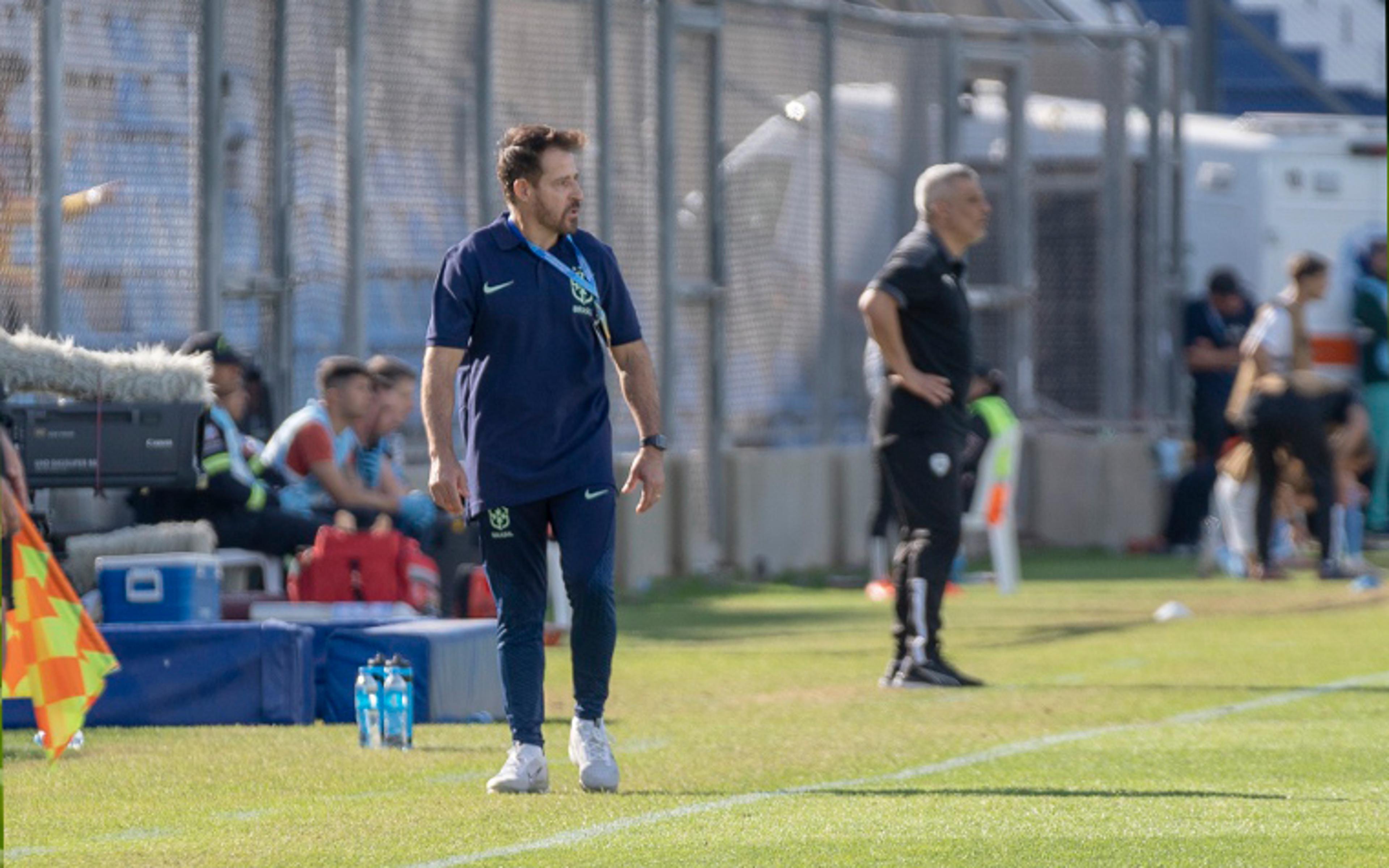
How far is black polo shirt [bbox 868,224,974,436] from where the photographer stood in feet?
37.8

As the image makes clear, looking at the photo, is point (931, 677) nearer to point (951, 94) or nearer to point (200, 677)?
point (200, 677)

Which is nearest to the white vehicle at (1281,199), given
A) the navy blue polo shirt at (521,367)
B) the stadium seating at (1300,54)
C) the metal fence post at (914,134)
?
the metal fence post at (914,134)

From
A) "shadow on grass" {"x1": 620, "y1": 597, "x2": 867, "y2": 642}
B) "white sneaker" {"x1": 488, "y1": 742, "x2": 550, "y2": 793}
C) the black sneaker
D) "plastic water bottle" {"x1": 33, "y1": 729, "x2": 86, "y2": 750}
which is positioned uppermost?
"white sneaker" {"x1": 488, "y1": 742, "x2": 550, "y2": 793}

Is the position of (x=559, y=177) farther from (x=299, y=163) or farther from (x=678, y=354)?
(x=678, y=354)

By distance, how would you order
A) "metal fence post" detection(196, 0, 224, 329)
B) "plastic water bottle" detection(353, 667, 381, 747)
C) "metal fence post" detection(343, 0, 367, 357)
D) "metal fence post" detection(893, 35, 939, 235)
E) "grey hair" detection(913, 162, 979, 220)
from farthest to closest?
"metal fence post" detection(893, 35, 939, 235), "metal fence post" detection(343, 0, 367, 357), "metal fence post" detection(196, 0, 224, 329), "grey hair" detection(913, 162, 979, 220), "plastic water bottle" detection(353, 667, 381, 747)

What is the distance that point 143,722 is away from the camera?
10.2 meters

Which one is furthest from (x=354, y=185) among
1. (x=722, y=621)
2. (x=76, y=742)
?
(x=76, y=742)

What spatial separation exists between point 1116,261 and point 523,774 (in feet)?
51.8

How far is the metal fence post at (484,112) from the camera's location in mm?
17188

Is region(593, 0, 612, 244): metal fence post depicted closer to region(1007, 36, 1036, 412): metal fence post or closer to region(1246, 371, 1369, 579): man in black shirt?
region(1246, 371, 1369, 579): man in black shirt

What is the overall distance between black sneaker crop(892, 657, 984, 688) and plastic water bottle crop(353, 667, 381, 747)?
2736 millimetres

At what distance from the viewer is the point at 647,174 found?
18.8m

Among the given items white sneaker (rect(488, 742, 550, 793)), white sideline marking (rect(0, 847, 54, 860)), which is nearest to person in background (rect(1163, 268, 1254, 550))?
white sneaker (rect(488, 742, 550, 793))

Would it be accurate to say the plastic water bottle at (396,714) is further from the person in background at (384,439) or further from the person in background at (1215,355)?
the person in background at (1215,355)
